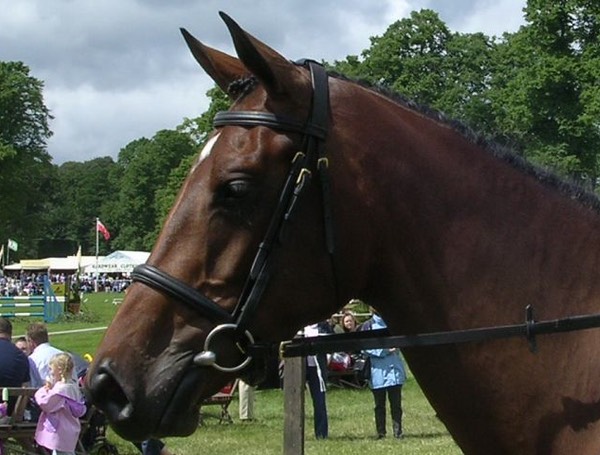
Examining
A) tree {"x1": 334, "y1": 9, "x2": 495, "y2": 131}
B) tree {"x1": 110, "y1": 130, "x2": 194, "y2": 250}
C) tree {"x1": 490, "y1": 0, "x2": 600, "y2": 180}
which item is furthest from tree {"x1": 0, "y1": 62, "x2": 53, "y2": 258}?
tree {"x1": 490, "y1": 0, "x2": 600, "y2": 180}

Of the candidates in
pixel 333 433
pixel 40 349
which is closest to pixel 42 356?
pixel 40 349

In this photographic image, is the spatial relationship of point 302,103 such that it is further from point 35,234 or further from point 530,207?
point 35,234

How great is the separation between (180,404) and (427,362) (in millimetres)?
789

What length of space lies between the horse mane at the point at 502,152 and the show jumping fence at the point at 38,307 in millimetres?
39255

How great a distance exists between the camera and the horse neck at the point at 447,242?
2.71m

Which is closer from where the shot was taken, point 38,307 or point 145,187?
point 38,307

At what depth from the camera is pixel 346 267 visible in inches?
104

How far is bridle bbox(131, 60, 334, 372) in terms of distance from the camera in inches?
99.2

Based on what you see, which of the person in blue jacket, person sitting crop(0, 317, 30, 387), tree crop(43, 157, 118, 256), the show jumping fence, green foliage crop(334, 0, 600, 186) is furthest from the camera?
tree crop(43, 157, 118, 256)

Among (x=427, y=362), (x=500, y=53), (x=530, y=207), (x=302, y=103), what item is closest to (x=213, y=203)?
(x=302, y=103)

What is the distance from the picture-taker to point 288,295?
2.61 meters

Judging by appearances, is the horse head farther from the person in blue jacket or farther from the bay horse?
the person in blue jacket

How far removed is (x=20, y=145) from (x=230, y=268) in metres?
73.8

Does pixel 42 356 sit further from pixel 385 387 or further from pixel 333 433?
pixel 385 387
